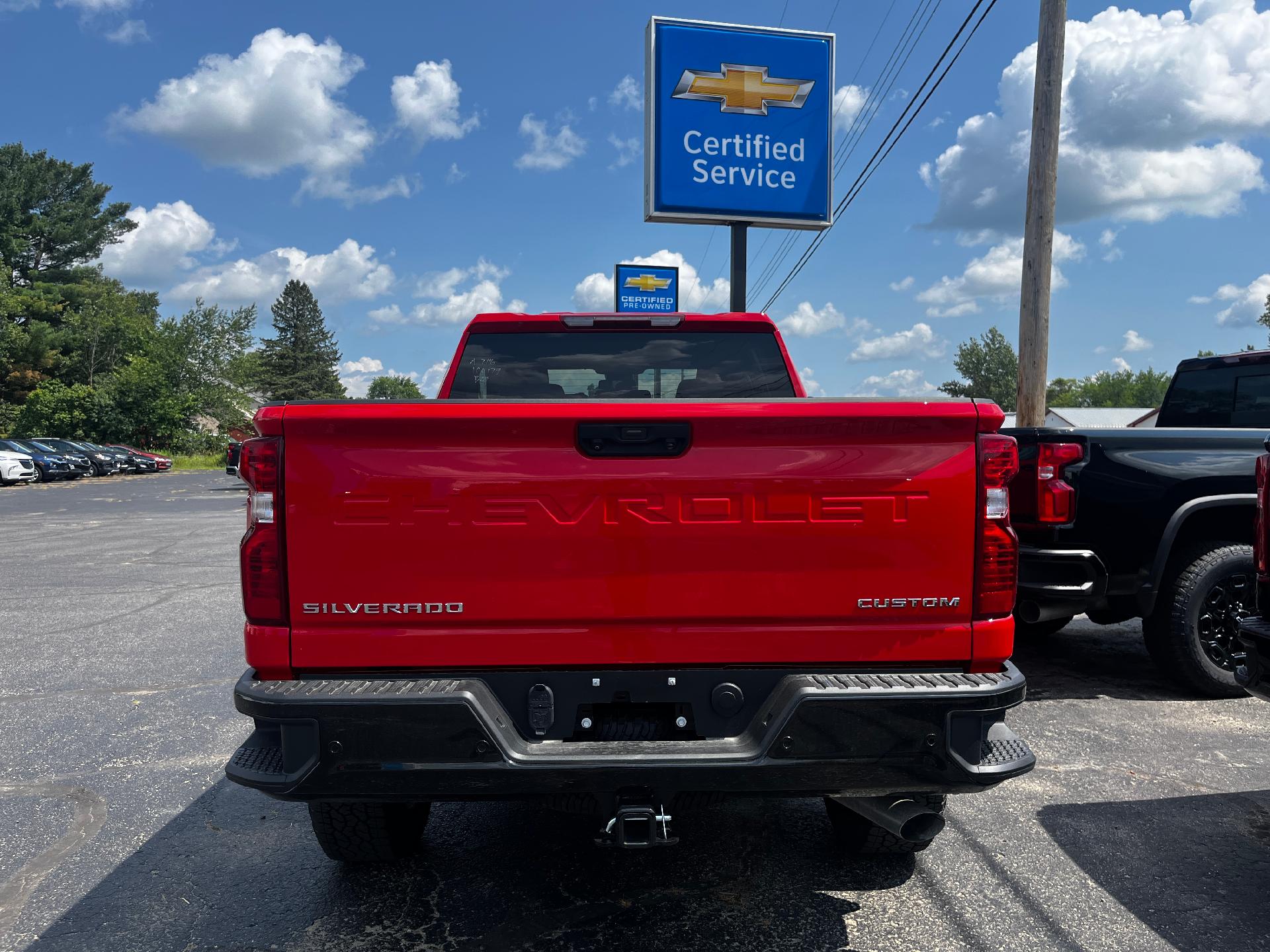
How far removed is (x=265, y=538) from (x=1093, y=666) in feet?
19.2

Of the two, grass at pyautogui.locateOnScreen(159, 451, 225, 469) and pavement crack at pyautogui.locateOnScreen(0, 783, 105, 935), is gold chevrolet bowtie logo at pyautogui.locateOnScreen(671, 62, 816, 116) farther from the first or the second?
grass at pyautogui.locateOnScreen(159, 451, 225, 469)

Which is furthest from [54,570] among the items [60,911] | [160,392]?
[160,392]

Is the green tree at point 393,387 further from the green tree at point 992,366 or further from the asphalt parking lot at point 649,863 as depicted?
the asphalt parking lot at point 649,863

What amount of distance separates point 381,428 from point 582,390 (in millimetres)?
1912

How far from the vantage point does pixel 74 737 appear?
485 cm

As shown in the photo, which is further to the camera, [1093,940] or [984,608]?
[1093,940]

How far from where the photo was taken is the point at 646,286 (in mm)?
22172

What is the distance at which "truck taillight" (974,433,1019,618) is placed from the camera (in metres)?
2.49

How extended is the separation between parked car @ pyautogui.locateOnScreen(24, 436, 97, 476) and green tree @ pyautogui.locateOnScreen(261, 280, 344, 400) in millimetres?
56393

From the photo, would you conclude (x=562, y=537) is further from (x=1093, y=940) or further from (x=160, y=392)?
(x=160, y=392)

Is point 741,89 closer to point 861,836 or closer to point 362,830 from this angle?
point 861,836

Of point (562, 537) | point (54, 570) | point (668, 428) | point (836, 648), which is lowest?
point (54, 570)

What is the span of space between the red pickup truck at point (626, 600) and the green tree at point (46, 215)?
69379mm

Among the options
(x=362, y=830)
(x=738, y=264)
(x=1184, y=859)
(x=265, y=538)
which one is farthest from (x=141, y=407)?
(x=1184, y=859)
